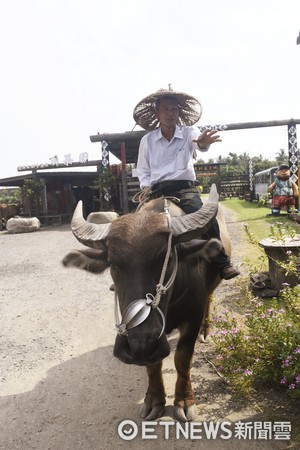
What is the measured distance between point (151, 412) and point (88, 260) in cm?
134

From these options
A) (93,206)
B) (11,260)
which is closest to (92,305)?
(11,260)

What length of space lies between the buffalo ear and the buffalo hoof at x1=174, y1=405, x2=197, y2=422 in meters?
1.29

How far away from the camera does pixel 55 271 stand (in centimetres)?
782

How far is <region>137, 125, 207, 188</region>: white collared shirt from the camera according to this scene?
365 cm

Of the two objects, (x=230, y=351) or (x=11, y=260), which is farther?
(x=11, y=260)

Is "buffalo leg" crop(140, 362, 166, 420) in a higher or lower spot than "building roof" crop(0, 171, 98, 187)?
lower

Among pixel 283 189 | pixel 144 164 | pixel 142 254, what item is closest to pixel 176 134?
pixel 144 164

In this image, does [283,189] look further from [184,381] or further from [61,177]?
[61,177]

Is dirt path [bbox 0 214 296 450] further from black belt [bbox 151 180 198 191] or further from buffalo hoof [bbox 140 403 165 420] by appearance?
black belt [bbox 151 180 198 191]

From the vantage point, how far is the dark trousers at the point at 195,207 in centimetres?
330

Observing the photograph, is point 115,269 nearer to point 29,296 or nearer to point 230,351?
point 230,351

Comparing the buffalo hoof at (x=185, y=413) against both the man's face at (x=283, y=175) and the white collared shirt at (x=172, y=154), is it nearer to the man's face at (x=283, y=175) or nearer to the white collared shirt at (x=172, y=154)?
the white collared shirt at (x=172, y=154)

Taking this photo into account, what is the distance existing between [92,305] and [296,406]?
3492 mm

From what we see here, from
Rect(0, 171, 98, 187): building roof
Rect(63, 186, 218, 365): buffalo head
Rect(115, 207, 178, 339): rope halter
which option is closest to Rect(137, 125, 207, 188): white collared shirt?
Rect(63, 186, 218, 365): buffalo head
